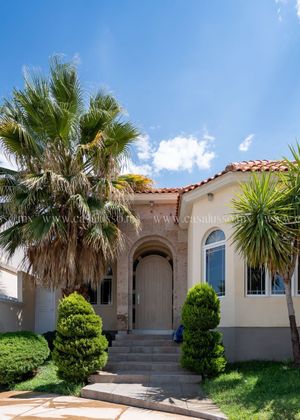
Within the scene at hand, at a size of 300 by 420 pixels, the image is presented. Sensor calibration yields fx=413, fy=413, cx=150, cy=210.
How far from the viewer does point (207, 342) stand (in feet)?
31.3

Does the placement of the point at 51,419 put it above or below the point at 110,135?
below

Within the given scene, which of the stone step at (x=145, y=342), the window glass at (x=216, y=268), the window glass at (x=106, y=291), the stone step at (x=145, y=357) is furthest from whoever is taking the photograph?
the window glass at (x=106, y=291)

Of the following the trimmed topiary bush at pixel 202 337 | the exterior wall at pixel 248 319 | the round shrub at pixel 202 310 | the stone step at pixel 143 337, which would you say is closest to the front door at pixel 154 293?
the stone step at pixel 143 337

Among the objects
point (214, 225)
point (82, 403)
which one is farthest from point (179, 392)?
point (214, 225)

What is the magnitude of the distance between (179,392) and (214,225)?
185 inches

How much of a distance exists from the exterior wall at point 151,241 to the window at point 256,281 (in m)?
3.96

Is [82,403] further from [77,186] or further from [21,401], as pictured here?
[77,186]

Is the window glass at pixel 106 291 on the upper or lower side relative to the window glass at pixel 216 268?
lower

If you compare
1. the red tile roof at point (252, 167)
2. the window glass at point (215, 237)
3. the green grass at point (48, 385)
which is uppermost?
the red tile roof at point (252, 167)

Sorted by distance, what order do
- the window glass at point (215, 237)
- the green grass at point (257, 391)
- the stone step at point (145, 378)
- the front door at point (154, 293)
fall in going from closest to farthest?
the green grass at point (257, 391) < the stone step at point (145, 378) < the window glass at point (215, 237) < the front door at point (154, 293)

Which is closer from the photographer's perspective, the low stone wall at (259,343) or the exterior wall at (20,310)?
the low stone wall at (259,343)

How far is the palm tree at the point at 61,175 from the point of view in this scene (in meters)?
12.0

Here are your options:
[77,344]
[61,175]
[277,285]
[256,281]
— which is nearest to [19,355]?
[77,344]

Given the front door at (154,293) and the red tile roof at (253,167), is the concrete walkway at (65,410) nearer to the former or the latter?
the red tile roof at (253,167)
